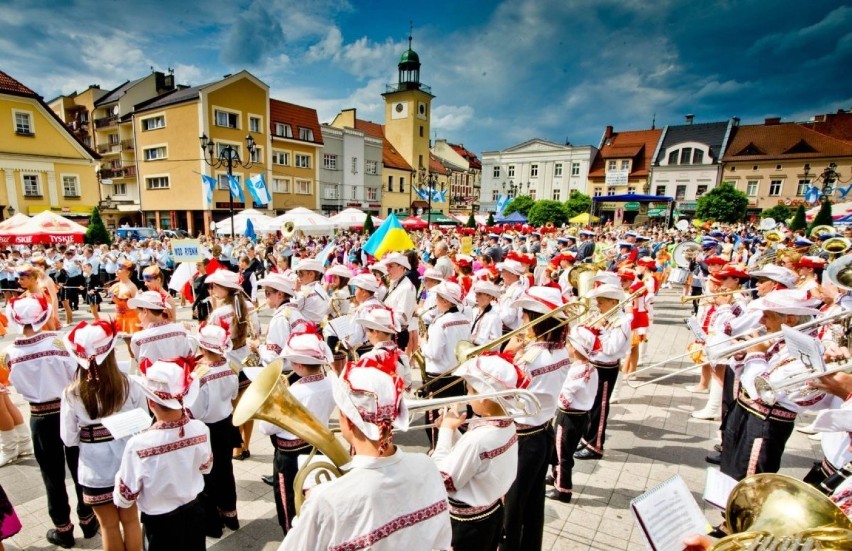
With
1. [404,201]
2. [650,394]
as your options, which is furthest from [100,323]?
[404,201]

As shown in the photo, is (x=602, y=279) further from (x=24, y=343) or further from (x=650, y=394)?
(x=24, y=343)


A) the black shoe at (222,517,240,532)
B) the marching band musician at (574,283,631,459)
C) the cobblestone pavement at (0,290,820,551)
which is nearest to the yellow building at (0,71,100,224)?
the cobblestone pavement at (0,290,820,551)

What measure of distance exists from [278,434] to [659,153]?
60390mm

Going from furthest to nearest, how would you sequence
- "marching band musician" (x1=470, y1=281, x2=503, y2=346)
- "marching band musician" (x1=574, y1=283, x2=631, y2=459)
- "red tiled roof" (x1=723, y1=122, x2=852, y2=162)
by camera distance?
"red tiled roof" (x1=723, y1=122, x2=852, y2=162)
"marching band musician" (x1=470, y1=281, x2=503, y2=346)
"marching band musician" (x1=574, y1=283, x2=631, y2=459)

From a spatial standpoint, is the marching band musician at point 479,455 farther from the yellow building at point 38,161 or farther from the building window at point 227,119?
the building window at point 227,119

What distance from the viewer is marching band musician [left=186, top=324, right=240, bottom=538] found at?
382cm

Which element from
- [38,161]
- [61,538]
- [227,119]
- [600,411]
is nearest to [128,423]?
[61,538]

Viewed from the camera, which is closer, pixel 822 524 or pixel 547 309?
pixel 822 524

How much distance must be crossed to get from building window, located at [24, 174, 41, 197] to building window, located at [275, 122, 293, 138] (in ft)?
55.2

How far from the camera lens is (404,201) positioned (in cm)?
5200

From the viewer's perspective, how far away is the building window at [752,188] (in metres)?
47.0

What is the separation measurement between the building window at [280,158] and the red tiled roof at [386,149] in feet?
42.5

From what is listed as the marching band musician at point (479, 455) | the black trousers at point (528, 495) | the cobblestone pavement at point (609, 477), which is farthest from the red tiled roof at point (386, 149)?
the marching band musician at point (479, 455)

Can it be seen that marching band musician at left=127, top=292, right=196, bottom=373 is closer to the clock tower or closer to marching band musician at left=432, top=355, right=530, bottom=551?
marching band musician at left=432, top=355, right=530, bottom=551
